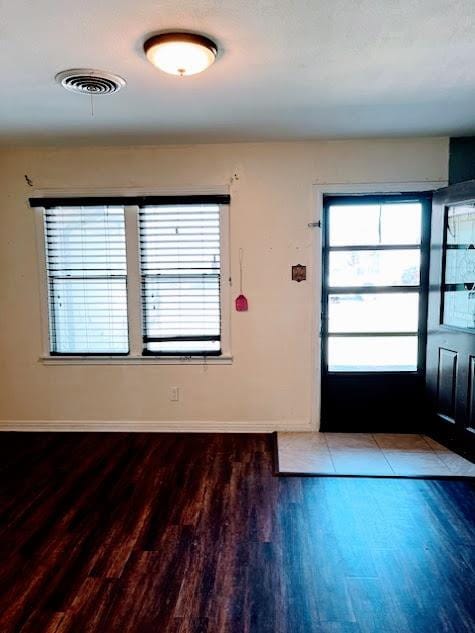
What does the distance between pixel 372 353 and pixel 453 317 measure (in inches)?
29.6

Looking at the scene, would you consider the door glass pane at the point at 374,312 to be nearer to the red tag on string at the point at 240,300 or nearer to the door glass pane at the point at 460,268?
the door glass pane at the point at 460,268

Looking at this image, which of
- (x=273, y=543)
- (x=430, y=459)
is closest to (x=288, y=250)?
(x=430, y=459)

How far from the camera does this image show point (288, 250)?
368 centimetres

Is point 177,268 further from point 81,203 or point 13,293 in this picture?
point 13,293

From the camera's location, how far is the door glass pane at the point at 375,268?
12.1 feet

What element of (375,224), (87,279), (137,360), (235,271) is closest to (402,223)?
(375,224)

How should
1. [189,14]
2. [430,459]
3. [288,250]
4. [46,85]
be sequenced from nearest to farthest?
[189,14] < [46,85] < [430,459] < [288,250]

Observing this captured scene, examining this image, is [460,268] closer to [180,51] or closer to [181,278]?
[181,278]

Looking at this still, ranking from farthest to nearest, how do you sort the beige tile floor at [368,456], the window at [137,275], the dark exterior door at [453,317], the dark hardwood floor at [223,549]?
the window at [137,275] < the dark exterior door at [453,317] < the beige tile floor at [368,456] < the dark hardwood floor at [223,549]

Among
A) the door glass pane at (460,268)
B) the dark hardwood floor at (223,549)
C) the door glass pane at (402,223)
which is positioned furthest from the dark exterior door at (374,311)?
the dark hardwood floor at (223,549)

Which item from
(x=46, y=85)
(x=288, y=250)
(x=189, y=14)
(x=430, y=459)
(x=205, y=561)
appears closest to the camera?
(x=189, y=14)

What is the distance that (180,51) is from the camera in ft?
6.18

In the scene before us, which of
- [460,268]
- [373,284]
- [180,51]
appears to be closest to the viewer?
[180,51]

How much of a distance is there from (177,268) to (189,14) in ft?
7.24
